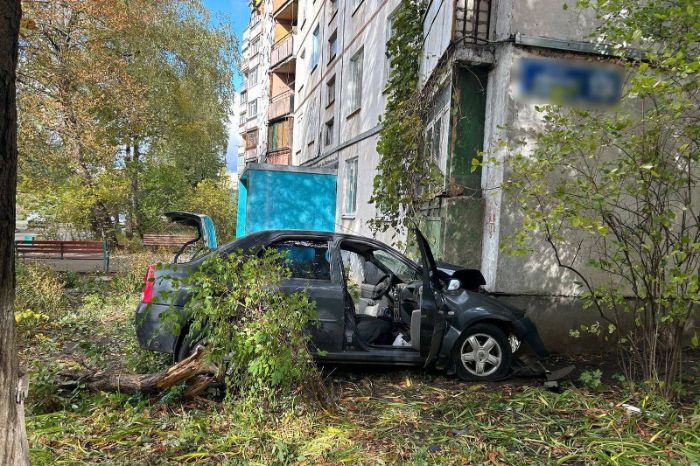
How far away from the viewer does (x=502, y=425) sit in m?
3.66

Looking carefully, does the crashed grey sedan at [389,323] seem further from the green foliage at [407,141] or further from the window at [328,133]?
the window at [328,133]

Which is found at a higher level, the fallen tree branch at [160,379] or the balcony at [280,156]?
the balcony at [280,156]

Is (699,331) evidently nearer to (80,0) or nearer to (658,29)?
(658,29)

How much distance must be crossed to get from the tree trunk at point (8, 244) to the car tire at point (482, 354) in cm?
362

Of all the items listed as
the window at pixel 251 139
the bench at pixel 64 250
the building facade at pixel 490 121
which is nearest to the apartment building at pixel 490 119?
the building facade at pixel 490 121

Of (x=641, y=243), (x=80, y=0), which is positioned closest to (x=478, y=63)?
(x=641, y=243)

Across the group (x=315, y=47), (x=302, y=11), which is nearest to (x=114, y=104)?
(x=315, y=47)

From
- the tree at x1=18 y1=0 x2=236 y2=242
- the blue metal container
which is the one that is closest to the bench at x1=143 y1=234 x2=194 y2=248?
the tree at x1=18 y1=0 x2=236 y2=242

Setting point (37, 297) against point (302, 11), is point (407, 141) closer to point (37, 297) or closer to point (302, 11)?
point (37, 297)

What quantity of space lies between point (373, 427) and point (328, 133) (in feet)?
49.3

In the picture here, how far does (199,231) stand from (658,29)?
5078 mm

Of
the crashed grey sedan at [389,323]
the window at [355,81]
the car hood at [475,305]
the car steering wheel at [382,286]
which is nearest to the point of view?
the crashed grey sedan at [389,323]

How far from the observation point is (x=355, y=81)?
46.9 feet

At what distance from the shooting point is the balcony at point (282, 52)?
2497cm
